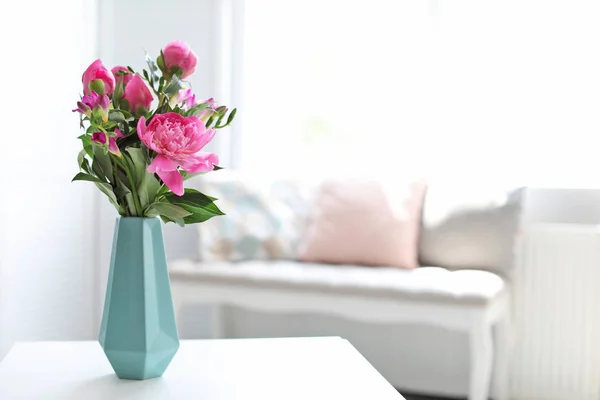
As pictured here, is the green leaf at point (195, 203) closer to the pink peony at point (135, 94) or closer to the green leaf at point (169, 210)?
the green leaf at point (169, 210)

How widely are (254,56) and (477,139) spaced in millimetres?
1181

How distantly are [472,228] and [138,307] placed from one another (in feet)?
5.88

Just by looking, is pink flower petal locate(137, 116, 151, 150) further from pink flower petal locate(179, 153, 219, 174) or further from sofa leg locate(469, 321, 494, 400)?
sofa leg locate(469, 321, 494, 400)

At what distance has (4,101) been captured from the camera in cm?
251

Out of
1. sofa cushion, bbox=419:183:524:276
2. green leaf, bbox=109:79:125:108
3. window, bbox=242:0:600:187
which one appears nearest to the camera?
green leaf, bbox=109:79:125:108

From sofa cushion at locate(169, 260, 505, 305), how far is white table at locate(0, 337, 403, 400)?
0.91 meters

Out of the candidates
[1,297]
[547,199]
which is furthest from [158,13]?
[547,199]

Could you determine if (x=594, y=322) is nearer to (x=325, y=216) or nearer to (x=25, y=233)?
(x=325, y=216)

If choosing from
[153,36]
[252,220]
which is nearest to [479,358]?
[252,220]

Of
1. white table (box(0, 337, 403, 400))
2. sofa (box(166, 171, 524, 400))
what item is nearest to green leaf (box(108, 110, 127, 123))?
white table (box(0, 337, 403, 400))

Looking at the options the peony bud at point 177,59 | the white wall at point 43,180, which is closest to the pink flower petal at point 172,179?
the peony bud at point 177,59

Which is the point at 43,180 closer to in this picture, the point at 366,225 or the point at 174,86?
the point at 366,225

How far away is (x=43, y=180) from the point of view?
9.36 ft

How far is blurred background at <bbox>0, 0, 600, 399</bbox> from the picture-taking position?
9.06 feet
